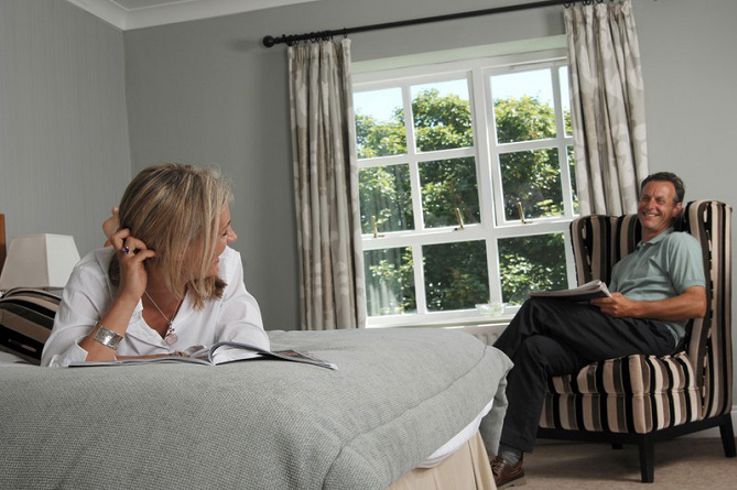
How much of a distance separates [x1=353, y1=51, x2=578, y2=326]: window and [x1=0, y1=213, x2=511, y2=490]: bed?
3356mm

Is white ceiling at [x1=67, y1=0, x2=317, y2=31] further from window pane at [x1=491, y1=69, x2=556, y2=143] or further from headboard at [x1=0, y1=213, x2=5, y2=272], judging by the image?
headboard at [x1=0, y1=213, x2=5, y2=272]

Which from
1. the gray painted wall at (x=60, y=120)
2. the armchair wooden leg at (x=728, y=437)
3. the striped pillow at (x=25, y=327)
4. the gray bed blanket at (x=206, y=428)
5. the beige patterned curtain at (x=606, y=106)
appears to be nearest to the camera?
the gray bed blanket at (x=206, y=428)

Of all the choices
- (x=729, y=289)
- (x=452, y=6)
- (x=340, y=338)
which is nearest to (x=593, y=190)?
(x=729, y=289)

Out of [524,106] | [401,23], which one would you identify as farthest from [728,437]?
[401,23]

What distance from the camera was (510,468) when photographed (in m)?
3.14

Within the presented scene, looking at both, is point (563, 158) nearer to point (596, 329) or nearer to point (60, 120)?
point (596, 329)

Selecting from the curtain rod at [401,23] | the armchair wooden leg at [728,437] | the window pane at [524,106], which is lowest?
the armchair wooden leg at [728,437]

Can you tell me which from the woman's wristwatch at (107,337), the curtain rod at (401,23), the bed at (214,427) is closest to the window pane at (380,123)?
the curtain rod at (401,23)

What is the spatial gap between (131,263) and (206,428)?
0.87m

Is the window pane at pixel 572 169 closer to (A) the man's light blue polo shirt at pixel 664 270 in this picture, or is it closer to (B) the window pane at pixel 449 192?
(B) the window pane at pixel 449 192

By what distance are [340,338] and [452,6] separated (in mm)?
3039

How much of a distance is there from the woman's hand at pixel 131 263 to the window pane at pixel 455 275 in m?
3.09

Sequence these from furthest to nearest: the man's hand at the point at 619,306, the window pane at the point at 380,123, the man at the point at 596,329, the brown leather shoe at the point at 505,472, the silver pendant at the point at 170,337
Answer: the window pane at the point at 380,123 → the man's hand at the point at 619,306 → the man at the point at 596,329 → the brown leather shoe at the point at 505,472 → the silver pendant at the point at 170,337

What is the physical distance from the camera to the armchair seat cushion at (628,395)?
3.19 meters
